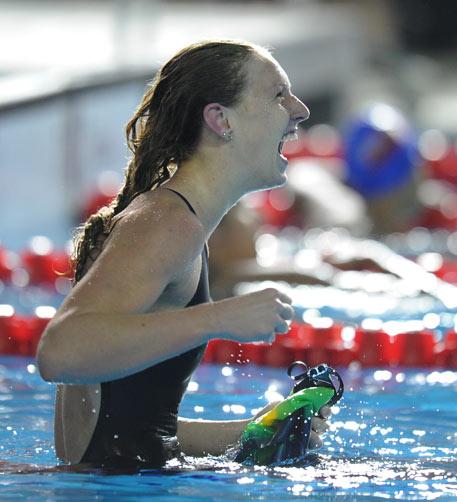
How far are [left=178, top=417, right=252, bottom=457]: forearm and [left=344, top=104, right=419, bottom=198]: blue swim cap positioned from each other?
4.95 meters

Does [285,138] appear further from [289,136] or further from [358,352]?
[358,352]

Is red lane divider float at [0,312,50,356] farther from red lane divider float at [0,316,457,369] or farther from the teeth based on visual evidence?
the teeth

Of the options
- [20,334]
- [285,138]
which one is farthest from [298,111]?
[20,334]

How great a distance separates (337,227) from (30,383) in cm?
376

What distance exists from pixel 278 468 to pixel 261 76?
33.3 inches

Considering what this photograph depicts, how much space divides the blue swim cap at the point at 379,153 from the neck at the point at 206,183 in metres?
5.24

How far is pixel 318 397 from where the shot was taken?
2844mm

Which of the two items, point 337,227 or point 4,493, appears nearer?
point 4,493

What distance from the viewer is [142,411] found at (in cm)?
265

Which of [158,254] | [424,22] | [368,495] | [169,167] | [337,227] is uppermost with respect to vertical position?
[424,22]

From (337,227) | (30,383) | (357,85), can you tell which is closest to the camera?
(30,383)

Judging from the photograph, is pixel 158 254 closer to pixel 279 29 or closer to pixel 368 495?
pixel 368 495

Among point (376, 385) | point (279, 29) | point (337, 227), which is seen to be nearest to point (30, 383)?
point (376, 385)

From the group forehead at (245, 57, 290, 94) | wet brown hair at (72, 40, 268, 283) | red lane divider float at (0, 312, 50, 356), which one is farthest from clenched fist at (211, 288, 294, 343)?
red lane divider float at (0, 312, 50, 356)
